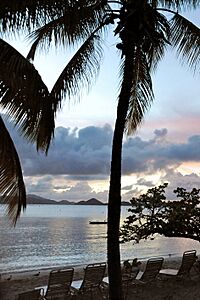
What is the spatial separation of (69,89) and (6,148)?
128cm

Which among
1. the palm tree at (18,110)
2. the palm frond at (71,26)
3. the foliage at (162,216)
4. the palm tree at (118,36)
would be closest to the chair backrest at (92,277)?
the foliage at (162,216)

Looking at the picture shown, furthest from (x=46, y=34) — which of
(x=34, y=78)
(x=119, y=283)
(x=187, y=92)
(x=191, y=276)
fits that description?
(x=191, y=276)

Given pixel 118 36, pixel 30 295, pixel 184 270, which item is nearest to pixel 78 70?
pixel 118 36

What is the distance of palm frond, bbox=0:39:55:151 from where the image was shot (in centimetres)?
539

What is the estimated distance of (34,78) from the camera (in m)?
5.55

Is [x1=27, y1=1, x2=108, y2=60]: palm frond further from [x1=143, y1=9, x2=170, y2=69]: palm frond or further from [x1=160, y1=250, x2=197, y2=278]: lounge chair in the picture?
[x1=160, y1=250, x2=197, y2=278]: lounge chair

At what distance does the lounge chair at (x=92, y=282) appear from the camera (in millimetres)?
9914

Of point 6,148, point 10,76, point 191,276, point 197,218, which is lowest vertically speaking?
point 191,276

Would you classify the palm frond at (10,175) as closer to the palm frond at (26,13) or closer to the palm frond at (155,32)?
the palm frond at (26,13)

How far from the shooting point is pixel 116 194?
6.69 m

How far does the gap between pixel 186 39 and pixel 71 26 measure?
2132 millimetres

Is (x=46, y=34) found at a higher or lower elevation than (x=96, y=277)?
higher

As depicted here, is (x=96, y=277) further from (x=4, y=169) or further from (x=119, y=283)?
(x=4, y=169)

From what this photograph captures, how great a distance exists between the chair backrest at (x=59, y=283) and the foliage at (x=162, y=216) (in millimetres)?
1890
